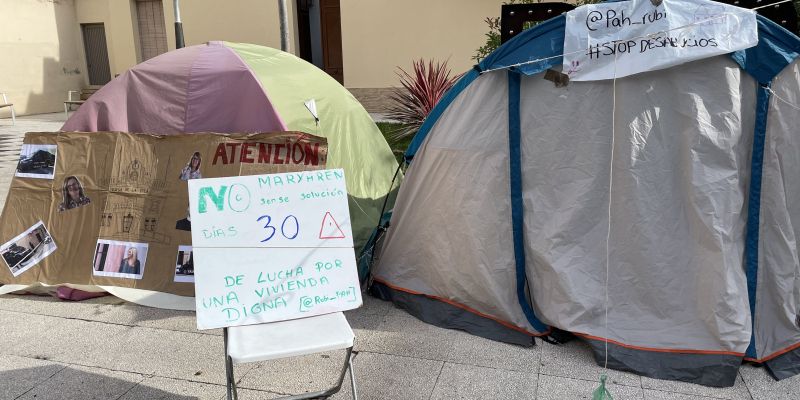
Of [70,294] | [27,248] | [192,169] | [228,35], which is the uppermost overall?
[228,35]

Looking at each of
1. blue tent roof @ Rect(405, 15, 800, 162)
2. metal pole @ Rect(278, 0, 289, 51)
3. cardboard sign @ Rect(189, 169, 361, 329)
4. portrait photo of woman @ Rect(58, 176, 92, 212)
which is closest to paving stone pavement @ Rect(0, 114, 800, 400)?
cardboard sign @ Rect(189, 169, 361, 329)

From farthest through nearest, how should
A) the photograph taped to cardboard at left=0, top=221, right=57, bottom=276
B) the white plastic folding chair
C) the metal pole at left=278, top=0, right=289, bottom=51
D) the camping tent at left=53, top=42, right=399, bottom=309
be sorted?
the metal pole at left=278, top=0, right=289, bottom=51 < the camping tent at left=53, top=42, right=399, bottom=309 < the photograph taped to cardboard at left=0, top=221, right=57, bottom=276 < the white plastic folding chair

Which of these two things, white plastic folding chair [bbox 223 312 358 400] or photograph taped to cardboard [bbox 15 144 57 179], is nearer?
white plastic folding chair [bbox 223 312 358 400]

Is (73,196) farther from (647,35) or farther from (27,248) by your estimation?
(647,35)

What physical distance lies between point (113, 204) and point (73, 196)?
0.34 metres

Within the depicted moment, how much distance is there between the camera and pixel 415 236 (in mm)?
3961

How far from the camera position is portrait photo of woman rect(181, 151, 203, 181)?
13.4 feet

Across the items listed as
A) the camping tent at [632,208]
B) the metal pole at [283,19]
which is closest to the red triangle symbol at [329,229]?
the camping tent at [632,208]

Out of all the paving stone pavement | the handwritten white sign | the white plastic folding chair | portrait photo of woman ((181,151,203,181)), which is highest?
→ the handwritten white sign

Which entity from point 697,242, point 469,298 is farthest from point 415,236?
point 697,242

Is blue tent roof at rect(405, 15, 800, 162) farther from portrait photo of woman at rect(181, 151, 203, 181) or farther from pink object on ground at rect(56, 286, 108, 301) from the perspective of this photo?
pink object on ground at rect(56, 286, 108, 301)

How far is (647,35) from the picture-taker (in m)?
3.16

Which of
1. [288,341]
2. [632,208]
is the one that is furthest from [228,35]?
[288,341]

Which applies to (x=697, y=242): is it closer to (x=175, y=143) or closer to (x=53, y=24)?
(x=175, y=143)
